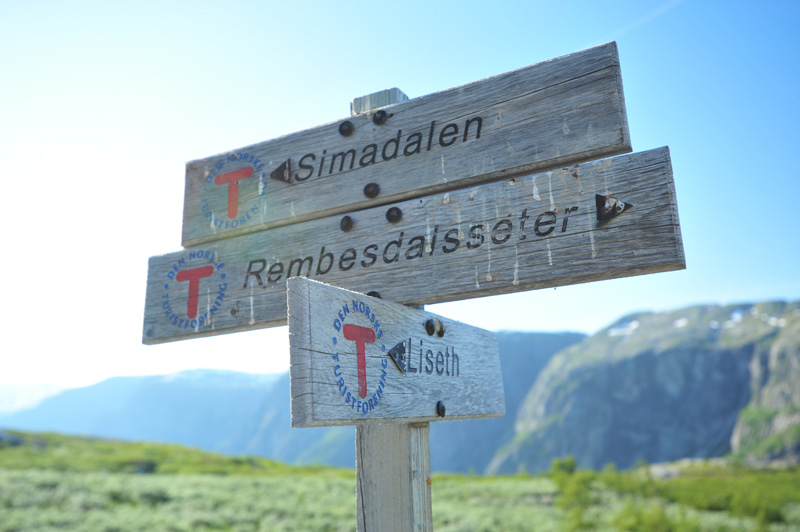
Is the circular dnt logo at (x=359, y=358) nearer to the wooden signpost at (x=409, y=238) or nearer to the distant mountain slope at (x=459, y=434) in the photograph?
the wooden signpost at (x=409, y=238)

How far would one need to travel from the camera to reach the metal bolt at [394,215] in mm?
2320

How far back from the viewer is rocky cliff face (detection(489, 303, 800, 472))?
11112 cm

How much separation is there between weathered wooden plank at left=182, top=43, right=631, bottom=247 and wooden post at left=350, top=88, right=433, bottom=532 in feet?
2.01

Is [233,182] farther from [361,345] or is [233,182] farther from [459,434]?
[459,434]

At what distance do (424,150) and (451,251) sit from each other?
47 centimetres

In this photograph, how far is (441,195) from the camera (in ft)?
7.39

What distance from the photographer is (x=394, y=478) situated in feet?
7.29

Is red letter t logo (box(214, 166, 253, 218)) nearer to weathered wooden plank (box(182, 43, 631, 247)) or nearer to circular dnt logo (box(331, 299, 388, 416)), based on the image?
weathered wooden plank (box(182, 43, 631, 247))

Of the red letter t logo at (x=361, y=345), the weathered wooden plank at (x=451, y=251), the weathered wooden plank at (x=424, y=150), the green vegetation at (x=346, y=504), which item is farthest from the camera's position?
the green vegetation at (x=346, y=504)

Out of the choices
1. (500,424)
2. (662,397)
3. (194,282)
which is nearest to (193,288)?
(194,282)

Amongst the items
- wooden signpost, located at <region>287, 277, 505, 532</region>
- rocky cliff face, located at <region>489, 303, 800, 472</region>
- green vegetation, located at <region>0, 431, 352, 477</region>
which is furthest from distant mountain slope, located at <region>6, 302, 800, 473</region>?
wooden signpost, located at <region>287, 277, 505, 532</region>

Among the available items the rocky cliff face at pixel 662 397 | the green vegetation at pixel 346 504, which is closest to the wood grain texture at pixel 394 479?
the green vegetation at pixel 346 504

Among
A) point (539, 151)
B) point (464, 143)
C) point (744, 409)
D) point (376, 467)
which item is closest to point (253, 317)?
point (376, 467)

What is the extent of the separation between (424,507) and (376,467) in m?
0.24
